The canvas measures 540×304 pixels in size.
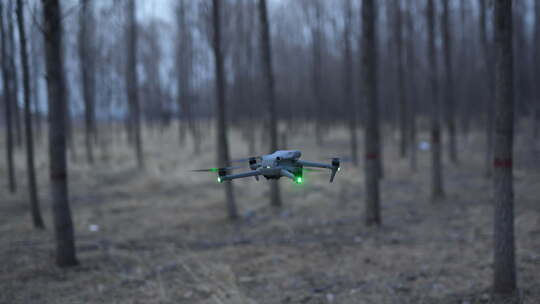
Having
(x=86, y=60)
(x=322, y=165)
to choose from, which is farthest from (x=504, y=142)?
(x=86, y=60)

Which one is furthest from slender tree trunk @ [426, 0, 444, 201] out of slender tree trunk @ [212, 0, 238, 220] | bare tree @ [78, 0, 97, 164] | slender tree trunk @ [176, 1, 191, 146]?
slender tree trunk @ [176, 1, 191, 146]

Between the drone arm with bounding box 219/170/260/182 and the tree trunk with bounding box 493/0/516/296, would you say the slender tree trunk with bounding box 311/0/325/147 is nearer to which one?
the tree trunk with bounding box 493/0/516/296

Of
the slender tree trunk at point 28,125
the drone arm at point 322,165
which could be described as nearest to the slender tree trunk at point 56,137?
the slender tree trunk at point 28,125

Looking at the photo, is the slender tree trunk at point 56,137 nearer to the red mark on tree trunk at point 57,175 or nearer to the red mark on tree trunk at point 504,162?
the red mark on tree trunk at point 57,175

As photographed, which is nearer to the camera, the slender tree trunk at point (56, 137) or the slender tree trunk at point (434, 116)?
the slender tree trunk at point (56, 137)

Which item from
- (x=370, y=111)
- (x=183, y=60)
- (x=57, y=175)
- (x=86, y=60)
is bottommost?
(x=57, y=175)

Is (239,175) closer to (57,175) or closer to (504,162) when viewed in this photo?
(504,162)
